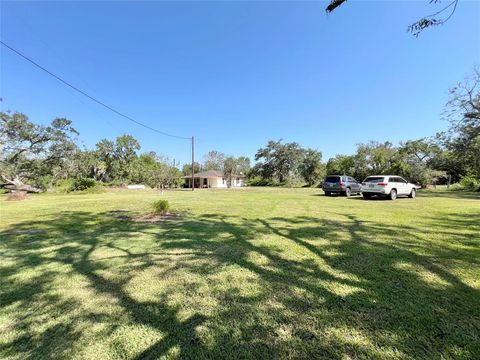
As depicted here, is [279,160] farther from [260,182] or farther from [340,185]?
[340,185]

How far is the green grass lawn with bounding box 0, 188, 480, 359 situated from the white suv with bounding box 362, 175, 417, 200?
31.4 ft

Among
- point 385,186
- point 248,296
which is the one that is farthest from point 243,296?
point 385,186

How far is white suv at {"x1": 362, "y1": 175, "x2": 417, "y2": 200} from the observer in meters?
14.5

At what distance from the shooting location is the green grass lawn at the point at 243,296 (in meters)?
2.14

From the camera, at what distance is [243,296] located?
296 centimetres

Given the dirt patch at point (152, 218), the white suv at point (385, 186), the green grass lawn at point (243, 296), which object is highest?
the white suv at point (385, 186)

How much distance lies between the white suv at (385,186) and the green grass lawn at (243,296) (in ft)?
31.4

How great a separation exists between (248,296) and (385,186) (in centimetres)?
1408

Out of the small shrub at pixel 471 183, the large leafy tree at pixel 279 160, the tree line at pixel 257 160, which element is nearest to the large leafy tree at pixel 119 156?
the tree line at pixel 257 160

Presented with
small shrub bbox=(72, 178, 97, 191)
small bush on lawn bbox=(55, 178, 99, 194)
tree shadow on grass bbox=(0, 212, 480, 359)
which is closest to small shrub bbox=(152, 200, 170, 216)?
tree shadow on grass bbox=(0, 212, 480, 359)

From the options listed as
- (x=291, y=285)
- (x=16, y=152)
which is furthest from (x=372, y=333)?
(x=16, y=152)

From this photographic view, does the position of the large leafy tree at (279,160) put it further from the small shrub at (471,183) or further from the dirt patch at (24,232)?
the dirt patch at (24,232)

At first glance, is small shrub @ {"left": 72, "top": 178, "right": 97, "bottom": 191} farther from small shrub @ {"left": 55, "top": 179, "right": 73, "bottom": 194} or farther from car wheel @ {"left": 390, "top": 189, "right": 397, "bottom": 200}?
car wheel @ {"left": 390, "top": 189, "right": 397, "bottom": 200}

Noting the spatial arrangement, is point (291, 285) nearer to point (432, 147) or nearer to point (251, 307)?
point (251, 307)
